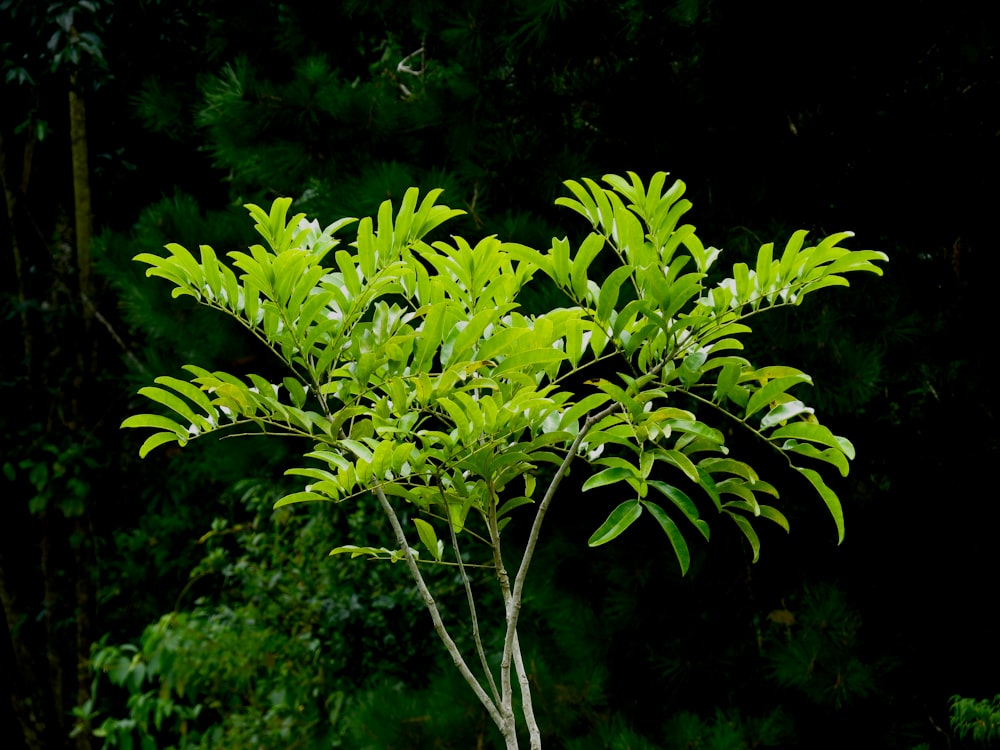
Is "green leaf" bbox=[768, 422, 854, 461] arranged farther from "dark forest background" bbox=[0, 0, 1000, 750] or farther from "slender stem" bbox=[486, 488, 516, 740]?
"dark forest background" bbox=[0, 0, 1000, 750]

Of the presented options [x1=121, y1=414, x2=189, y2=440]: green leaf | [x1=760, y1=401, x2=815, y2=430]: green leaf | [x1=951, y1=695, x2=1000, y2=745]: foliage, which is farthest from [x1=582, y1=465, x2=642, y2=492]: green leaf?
[x1=951, y1=695, x2=1000, y2=745]: foliage

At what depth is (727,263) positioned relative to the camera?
154 centimetres

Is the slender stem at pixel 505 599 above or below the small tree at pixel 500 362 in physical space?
below

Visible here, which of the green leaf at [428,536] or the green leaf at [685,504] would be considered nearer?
the green leaf at [685,504]

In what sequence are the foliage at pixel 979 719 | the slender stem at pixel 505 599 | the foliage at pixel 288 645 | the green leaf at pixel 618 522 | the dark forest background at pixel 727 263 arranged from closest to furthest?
the green leaf at pixel 618 522 → the slender stem at pixel 505 599 → the foliage at pixel 979 719 → the dark forest background at pixel 727 263 → the foliage at pixel 288 645

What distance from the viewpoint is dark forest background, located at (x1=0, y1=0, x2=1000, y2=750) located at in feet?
4.98

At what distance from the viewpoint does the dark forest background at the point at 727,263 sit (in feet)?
4.98

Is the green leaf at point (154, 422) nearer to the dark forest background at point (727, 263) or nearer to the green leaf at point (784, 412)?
the green leaf at point (784, 412)

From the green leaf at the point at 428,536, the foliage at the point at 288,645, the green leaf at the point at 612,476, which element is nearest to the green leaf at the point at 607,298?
the green leaf at the point at 612,476

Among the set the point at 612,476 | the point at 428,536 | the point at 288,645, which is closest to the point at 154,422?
the point at 428,536

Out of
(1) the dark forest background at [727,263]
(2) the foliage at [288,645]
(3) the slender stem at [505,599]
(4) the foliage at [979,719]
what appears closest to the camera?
(3) the slender stem at [505,599]

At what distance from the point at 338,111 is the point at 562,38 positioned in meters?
0.46

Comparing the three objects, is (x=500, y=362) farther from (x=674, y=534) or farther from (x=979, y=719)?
(x=979, y=719)

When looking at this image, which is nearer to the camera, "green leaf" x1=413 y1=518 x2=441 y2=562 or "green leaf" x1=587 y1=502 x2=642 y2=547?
"green leaf" x1=587 y1=502 x2=642 y2=547
